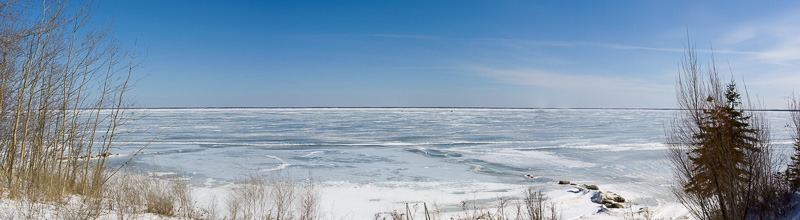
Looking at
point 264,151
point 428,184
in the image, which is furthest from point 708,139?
point 264,151

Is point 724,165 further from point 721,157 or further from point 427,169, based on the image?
point 427,169

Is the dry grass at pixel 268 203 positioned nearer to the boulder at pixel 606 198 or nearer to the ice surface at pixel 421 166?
the ice surface at pixel 421 166

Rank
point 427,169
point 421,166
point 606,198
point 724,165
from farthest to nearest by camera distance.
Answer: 1. point 421,166
2. point 427,169
3. point 606,198
4. point 724,165

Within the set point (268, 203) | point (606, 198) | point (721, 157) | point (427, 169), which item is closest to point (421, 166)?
point (427, 169)

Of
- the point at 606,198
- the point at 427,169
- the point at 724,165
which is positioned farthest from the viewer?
the point at 427,169

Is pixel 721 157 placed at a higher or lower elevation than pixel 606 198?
higher

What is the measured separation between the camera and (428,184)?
1636cm

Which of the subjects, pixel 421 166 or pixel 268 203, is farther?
pixel 421 166

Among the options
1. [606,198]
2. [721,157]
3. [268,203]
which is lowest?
[606,198]

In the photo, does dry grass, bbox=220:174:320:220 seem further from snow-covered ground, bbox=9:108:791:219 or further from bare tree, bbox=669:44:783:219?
bare tree, bbox=669:44:783:219

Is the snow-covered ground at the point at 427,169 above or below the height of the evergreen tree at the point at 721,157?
below

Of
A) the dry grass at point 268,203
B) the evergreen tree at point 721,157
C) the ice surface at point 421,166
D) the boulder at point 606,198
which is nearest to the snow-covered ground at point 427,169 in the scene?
the ice surface at point 421,166

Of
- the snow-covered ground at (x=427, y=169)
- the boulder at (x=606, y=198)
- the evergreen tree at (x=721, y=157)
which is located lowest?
the boulder at (x=606, y=198)

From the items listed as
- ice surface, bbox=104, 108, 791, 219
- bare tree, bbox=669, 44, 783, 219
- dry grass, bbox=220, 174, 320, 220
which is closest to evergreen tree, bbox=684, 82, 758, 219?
bare tree, bbox=669, 44, 783, 219
